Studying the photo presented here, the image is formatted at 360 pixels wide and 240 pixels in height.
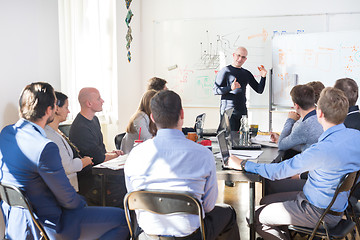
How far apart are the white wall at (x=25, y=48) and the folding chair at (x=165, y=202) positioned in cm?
152

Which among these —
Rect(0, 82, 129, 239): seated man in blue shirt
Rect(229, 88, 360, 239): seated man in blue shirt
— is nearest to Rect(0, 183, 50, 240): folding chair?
Rect(0, 82, 129, 239): seated man in blue shirt

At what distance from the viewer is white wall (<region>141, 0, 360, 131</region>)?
531cm

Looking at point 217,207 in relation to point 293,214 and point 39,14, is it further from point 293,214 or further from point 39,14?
point 39,14

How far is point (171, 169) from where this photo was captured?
5.62 feet

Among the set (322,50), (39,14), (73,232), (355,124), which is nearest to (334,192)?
(355,124)

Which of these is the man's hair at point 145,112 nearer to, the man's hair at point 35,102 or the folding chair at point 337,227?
the man's hair at point 35,102

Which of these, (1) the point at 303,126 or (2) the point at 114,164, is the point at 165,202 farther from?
(1) the point at 303,126

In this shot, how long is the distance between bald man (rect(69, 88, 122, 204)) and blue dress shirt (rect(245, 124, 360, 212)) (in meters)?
1.31

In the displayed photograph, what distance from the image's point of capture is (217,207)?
2.12 m

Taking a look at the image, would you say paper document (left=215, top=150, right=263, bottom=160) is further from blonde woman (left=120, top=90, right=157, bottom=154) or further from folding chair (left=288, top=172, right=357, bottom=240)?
blonde woman (left=120, top=90, right=157, bottom=154)

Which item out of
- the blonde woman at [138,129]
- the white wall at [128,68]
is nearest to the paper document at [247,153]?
the blonde woman at [138,129]

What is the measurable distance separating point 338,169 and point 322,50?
350 cm

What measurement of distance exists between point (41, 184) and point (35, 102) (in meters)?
0.44

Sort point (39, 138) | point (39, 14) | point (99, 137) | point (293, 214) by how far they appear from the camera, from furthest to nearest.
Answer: point (39, 14)
point (99, 137)
point (293, 214)
point (39, 138)
